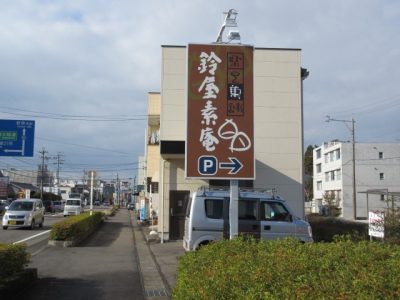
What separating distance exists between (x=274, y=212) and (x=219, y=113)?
591 centimetres

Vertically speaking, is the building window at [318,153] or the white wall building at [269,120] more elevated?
the building window at [318,153]

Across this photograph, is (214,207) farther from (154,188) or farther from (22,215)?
(154,188)

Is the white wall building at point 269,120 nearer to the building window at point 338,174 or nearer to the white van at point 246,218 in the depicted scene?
the white van at point 246,218

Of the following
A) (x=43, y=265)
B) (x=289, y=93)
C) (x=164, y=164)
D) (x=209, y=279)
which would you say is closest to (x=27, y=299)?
(x=43, y=265)

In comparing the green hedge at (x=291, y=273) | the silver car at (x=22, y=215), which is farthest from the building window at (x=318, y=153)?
the green hedge at (x=291, y=273)

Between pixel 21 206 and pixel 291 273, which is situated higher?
pixel 21 206

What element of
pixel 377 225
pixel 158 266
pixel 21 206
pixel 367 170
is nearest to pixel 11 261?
pixel 158 266

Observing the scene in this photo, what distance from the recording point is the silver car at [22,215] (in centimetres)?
3023

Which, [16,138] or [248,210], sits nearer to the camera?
[248,210]

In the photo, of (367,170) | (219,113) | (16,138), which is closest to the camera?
(219,113)

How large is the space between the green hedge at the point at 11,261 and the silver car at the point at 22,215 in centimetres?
2153

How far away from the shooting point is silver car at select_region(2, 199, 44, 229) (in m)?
30.2

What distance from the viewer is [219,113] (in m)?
9.48

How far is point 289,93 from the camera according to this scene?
2398cm
